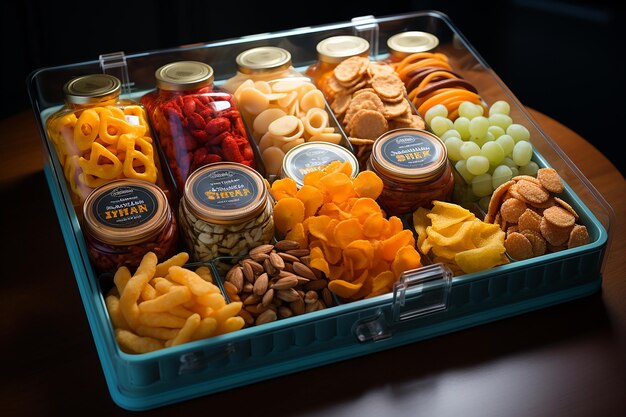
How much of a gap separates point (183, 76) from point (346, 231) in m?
0.59

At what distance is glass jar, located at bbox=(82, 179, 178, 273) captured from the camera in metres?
1.44

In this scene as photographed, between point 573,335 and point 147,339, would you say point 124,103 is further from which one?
point 573,335

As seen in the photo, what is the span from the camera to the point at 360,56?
199 centimetres

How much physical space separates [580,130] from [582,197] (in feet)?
4.41

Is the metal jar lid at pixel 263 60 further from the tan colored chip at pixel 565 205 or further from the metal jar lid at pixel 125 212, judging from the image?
the tan colored chip at pixel 565 205

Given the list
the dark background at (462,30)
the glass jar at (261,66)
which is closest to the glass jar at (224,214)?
the glass jar at (261,66)

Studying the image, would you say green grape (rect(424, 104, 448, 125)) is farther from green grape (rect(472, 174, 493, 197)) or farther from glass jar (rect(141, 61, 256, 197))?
glass jar (rect(141, 61, 256, 197))

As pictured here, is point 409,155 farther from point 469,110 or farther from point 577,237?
point 577,237

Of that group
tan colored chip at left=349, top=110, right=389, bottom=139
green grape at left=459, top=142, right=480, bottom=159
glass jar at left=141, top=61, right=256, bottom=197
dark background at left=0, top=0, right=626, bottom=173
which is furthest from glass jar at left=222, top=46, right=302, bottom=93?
dark background at left=0, top=0, right=626, bottom=173

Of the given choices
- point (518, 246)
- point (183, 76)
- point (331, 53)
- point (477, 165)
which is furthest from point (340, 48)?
point (518, 246)

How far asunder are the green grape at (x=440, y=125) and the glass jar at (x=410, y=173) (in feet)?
0.37

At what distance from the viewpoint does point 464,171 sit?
5.57 ft

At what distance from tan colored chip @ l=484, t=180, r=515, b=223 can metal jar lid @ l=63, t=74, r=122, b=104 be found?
81 cm

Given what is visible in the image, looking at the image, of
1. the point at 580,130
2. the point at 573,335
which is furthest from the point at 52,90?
the point at 580,130
